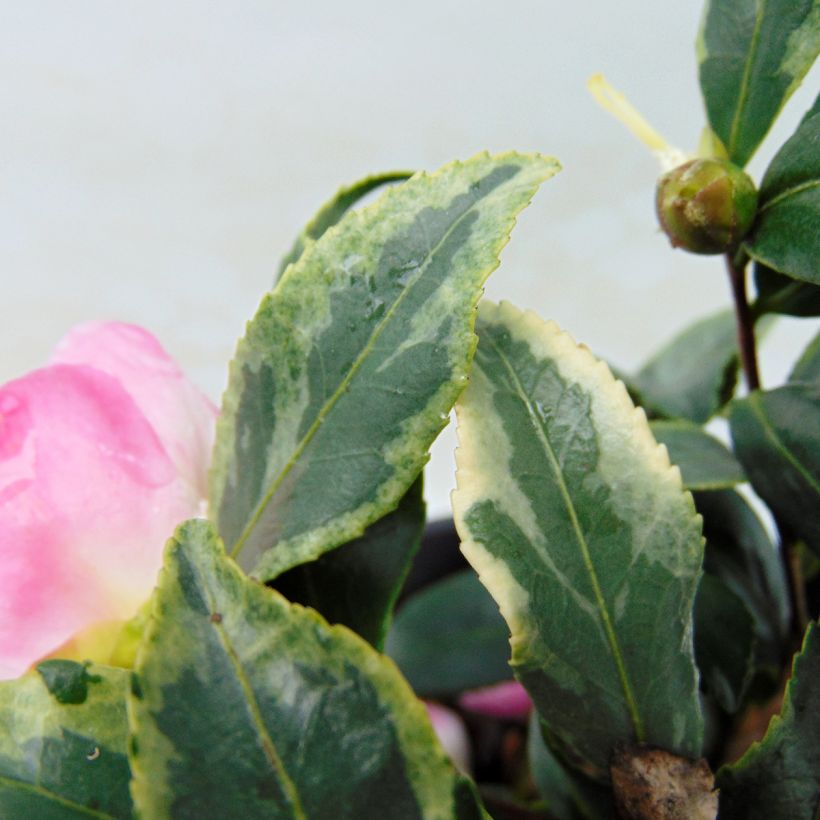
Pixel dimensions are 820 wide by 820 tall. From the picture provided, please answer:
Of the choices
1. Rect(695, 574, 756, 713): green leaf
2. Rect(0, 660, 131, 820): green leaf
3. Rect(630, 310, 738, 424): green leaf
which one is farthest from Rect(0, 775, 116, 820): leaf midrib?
Rect(630, 310, 738, 424): green leaf

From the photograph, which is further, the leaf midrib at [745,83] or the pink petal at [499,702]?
the pink petal at [499,702]

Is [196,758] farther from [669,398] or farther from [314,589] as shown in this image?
[669,398]

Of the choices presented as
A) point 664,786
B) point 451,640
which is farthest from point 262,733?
point 451,640

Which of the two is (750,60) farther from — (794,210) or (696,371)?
(696,371)

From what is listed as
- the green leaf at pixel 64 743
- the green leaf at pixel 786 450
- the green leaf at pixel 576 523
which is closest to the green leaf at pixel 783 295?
the green leaf at pixel 786 450

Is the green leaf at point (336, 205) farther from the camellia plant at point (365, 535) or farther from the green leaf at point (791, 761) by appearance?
the green leaf at point (791, 761)

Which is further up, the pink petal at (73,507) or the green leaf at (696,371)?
the pink petal at (73,507)

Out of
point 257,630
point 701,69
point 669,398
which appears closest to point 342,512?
point 257,630
